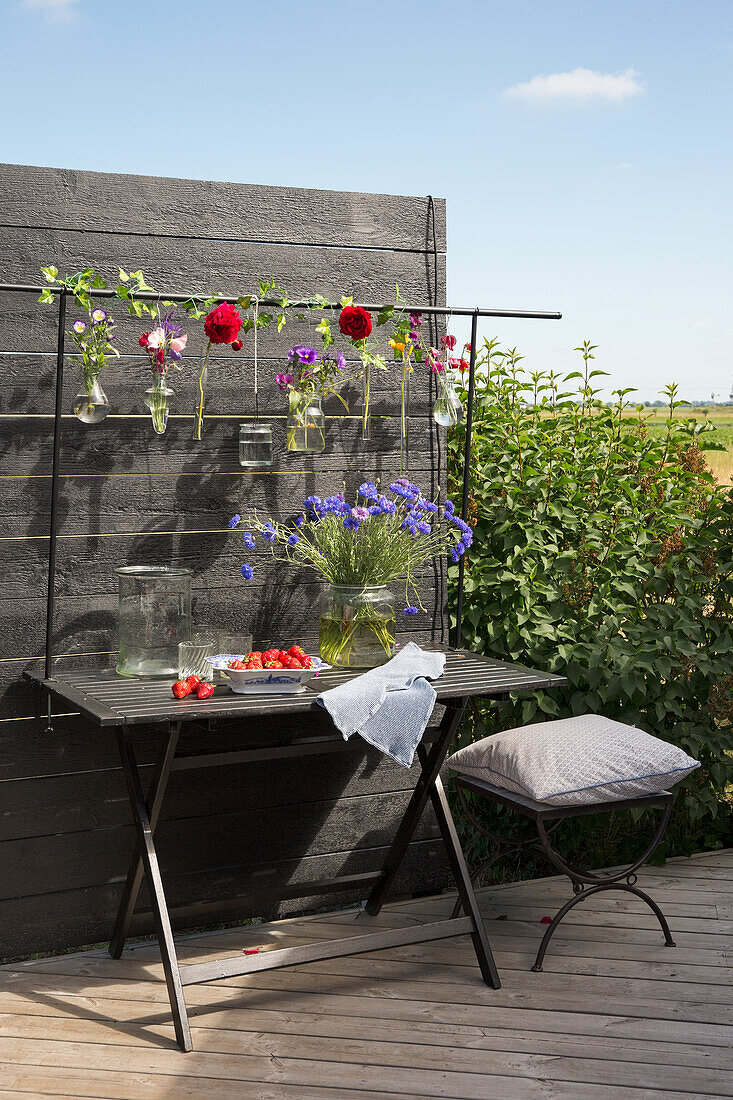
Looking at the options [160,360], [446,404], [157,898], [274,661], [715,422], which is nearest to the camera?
[157,898]

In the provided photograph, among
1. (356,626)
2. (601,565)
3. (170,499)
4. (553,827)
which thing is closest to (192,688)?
(356,626)

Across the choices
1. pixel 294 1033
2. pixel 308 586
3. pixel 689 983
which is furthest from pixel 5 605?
pixel 689 983

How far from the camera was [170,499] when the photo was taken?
287 centimetres

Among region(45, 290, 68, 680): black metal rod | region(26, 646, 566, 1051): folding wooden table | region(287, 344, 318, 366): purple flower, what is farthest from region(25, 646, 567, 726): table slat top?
region(287, 344, 318, 366): purple flower

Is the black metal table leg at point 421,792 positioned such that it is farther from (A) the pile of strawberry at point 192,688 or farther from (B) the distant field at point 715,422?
(B) the distant field at point 715,422

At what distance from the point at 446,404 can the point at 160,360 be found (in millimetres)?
822

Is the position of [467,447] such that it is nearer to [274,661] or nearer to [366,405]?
[366,405]

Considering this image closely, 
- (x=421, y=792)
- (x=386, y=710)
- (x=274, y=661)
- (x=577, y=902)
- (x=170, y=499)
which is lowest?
(x=577, y=902)

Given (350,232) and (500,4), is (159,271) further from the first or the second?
(500,4)

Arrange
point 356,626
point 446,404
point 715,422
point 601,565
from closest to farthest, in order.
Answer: point 356,626
point 446,404
point 601,565
point 715,422

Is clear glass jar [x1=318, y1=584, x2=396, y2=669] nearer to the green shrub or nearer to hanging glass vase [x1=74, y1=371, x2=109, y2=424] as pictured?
the green shrub

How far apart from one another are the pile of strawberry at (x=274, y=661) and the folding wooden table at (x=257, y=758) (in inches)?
2.5

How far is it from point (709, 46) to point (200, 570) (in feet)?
19.2

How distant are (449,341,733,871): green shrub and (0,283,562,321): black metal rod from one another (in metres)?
0.49
